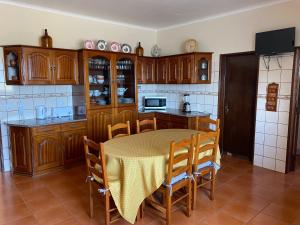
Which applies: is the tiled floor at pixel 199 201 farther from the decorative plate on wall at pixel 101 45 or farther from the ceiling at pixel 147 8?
the ceiling at pixel 147 8

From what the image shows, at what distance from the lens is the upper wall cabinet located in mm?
3340

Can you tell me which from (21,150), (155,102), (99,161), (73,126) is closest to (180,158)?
(99,161)

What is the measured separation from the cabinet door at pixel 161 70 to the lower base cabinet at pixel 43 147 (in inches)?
77.4

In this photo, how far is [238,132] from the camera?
4.22m

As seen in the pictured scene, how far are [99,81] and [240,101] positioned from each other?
8.17 feet

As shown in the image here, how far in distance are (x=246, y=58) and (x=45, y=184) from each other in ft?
11.9

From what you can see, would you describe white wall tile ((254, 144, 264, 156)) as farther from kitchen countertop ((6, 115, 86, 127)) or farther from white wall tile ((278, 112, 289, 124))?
kitchen countertop ((6, 115, 86, 127))

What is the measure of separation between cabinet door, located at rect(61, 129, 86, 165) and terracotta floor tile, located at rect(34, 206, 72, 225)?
1.18 m

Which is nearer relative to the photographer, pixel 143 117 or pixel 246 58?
pixel 246 58

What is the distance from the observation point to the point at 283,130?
350 centimetres

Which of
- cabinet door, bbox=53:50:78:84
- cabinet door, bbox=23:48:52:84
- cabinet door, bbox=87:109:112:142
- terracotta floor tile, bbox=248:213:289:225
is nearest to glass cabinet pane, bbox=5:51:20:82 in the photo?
cabinet door, bbox=23:48:52:84

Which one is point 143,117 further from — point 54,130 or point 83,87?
point 54,130

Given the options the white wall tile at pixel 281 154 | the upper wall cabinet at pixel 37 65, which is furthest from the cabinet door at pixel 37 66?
the white wall tile at pixel 281 154

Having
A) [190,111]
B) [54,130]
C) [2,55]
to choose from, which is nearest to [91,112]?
[54,130]
